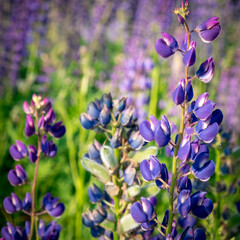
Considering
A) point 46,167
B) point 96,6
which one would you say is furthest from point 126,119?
point 96,6

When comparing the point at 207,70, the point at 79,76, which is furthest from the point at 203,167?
the point at 79,76

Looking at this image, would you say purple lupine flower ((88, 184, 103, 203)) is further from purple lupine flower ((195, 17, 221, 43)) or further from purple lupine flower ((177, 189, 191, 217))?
purple lupine flower ((195, 17, 221, 43))

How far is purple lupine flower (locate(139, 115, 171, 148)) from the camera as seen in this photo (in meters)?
0.45

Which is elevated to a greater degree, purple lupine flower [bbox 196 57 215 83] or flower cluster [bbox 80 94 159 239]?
purple lupine flower [bbox 196 57 215 83]

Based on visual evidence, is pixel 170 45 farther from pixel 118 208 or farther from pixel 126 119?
pixel 118 208

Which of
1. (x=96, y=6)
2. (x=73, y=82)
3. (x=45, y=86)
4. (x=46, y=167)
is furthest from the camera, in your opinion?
(x=96, y=6)

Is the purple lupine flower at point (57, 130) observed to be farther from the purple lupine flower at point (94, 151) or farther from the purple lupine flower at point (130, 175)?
the purple lupine flower at point (130, 175)

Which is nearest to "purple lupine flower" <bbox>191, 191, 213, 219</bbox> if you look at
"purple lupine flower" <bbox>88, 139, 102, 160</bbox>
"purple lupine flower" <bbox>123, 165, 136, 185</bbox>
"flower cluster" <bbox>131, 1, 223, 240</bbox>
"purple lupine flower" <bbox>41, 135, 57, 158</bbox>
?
"flower cluster" <bbox>131, 1, 223, 240</bbox>

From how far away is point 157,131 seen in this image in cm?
45

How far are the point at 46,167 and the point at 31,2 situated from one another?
1652 mm

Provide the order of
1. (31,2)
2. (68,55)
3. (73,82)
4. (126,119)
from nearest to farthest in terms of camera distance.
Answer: (126,119)
(73,82)
(31,2)
(68,55)

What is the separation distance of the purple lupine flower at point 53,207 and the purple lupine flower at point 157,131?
0.85 feet

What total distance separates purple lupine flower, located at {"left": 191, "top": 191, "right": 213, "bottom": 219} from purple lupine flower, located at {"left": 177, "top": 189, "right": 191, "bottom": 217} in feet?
0.05

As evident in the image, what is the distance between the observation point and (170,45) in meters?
0.47
